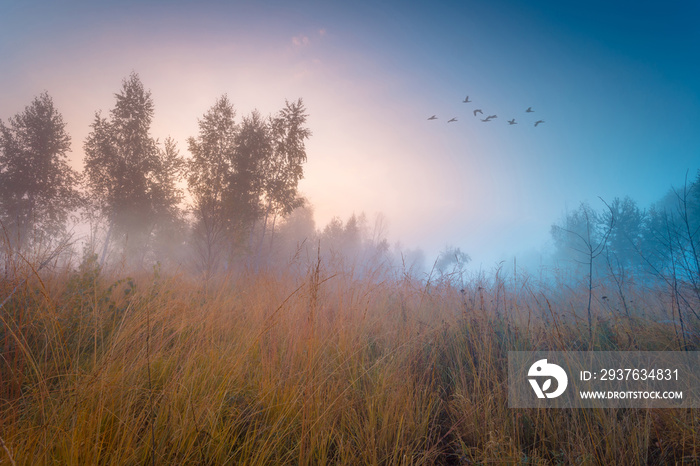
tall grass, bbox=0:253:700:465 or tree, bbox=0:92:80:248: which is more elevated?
tree, bbox=0:92:80:248

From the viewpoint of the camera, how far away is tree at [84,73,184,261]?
14.6m

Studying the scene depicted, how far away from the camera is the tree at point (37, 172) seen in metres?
13.8

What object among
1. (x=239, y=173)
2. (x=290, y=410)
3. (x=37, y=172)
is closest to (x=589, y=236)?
(x=290, y=410)

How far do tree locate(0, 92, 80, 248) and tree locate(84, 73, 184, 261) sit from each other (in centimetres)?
181

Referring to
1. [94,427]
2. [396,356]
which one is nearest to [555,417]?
[396,356]

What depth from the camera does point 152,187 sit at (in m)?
16.0

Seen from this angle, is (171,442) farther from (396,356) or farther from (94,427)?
(396,356)

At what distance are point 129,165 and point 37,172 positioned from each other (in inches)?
180

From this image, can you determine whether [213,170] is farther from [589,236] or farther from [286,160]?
[589,236]

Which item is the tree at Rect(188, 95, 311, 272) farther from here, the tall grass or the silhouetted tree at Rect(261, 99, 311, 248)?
the tall grass

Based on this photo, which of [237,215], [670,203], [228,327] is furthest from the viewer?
[670,203]

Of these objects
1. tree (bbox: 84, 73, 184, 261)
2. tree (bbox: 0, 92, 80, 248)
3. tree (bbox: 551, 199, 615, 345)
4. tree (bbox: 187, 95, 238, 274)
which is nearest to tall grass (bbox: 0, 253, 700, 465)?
tree (bbox: 551, 199, 615, 345)

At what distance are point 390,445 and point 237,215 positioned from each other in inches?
570

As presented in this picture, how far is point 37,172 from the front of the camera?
46.7 ft
